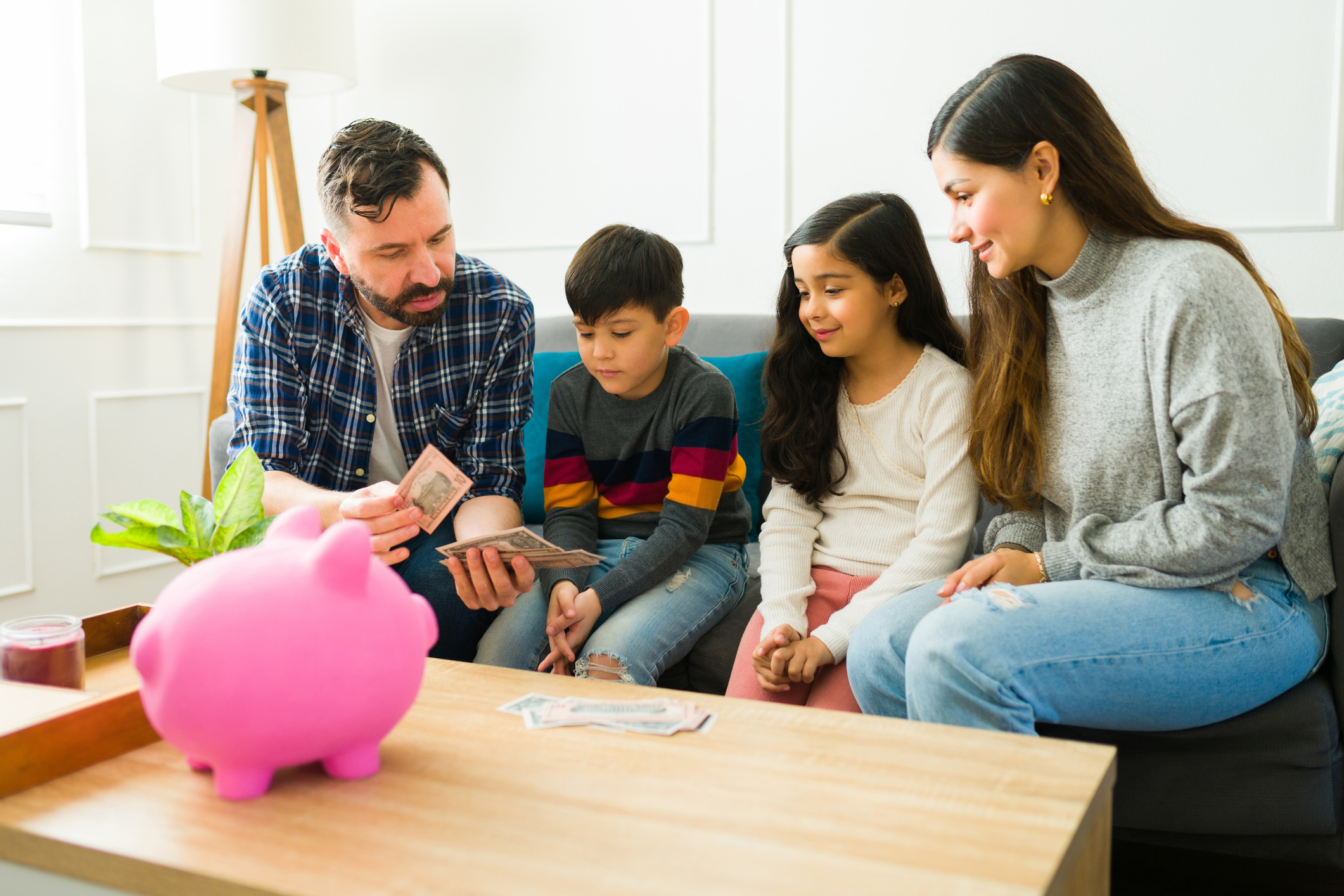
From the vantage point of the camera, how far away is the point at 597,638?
5.20ft

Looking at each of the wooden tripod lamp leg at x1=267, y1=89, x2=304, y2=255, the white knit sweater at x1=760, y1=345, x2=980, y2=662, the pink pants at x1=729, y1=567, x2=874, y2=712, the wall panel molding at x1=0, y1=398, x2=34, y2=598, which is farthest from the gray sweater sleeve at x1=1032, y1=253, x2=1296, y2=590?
the wall panel molding at x1=0, y1=398, x2=34, y2=598

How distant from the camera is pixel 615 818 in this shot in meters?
0.83

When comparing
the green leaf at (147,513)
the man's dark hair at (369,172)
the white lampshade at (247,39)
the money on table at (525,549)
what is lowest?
the money on table at (525,549)

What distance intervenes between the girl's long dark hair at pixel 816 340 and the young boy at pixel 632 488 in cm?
10

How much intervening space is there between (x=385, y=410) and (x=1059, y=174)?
114cm

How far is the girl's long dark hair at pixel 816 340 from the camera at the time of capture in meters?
1.64

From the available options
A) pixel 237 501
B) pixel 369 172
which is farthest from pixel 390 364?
pixel 237 501

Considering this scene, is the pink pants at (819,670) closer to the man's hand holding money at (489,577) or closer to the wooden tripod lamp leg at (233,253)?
the man's hand holding money at (489,577)

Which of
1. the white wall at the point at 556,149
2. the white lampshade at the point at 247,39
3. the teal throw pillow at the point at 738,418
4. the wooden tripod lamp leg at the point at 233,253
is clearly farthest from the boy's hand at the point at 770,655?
the white lampshade at the point at 247,39

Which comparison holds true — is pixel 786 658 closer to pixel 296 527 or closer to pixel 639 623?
pixel 639 623

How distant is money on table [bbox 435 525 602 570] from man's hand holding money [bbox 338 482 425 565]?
11 cm

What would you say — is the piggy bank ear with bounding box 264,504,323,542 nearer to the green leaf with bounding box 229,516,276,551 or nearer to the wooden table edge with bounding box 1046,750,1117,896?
the green leaf with bounding box 229,516,276,551

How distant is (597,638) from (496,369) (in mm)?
523

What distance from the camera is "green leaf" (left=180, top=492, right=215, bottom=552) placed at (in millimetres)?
1096
